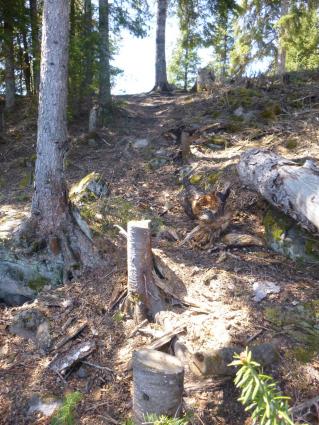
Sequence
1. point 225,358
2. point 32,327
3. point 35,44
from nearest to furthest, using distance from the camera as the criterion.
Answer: point 225,358 → point 32,327 → point 35,44

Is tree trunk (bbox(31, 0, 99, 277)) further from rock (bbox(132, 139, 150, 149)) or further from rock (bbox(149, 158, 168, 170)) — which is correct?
rock (bbox(132, 139, 150, 149))

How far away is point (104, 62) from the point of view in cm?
1086

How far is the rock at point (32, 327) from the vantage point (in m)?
4.39

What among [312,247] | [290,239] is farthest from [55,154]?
[312,247]

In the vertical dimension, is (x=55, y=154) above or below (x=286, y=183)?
above

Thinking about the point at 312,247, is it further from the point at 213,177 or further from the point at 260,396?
the point at 260,396

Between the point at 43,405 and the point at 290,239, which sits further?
the point at 290,239

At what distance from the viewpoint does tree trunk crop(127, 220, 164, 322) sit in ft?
14.2

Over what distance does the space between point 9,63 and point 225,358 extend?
36.6 feet

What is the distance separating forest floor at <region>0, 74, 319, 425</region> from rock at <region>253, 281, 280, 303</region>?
0.18 ft

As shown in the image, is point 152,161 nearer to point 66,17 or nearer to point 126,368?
point 66,17

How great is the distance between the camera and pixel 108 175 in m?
8.32

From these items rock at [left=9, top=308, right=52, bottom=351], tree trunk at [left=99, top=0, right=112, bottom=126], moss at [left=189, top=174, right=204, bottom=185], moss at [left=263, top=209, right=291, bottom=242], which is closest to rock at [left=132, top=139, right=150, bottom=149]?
tree trunk at [left=99, top=0, right=112, bottom=126]

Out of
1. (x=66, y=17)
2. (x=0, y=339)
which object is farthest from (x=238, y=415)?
(x=66, y=17)
